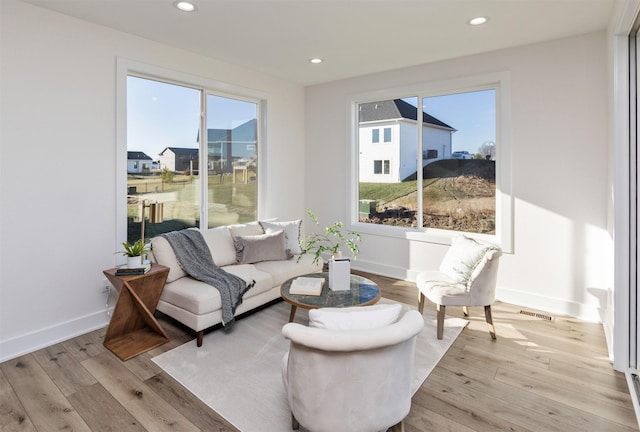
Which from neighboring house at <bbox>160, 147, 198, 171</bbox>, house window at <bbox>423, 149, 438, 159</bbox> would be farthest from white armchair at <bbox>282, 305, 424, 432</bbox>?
house window at <bbox>423, 149, 438, 159</bbox>

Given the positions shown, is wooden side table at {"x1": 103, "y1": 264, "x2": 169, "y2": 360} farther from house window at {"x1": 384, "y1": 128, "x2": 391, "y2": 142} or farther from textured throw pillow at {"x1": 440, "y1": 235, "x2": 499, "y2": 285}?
house window at {"x1": 384, "y1": 128, "x2": 391, "y2": 142}

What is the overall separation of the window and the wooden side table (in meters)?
0.80

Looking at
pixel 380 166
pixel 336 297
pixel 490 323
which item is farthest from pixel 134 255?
pixel 380 166

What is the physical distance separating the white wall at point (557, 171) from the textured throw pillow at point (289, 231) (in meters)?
2.39

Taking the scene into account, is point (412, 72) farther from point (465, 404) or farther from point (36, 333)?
point (36, 333)

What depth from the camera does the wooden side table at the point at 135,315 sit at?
2840 millimetres

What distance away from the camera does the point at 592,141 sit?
133 inches

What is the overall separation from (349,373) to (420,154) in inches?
142

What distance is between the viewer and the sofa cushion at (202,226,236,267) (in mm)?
3705

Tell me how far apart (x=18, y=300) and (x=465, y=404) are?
3444 millimetres

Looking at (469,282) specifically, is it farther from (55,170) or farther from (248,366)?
(55,170)

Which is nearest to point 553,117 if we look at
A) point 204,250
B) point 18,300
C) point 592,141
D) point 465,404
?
point 592,141

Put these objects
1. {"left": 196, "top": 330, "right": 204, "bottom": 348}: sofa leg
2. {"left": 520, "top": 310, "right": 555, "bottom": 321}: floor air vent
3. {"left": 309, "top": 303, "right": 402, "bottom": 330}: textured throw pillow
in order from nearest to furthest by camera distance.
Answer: {"left": 309, "top": 303, "right": 402, "bottom": 330}: textured throw pillow, {"left": 196, "top": 330, "right": 204, "bottom": 348}: sofa leg, {"left": 520, "top": 310, "right": 555, "bottom": 321}: floor air vent

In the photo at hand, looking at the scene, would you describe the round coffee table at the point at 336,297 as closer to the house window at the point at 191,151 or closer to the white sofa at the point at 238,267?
the white sofa at the point at 238,267
